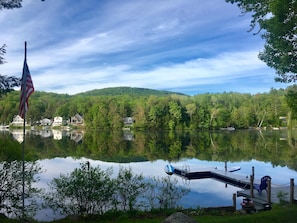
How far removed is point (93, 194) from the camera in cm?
1060

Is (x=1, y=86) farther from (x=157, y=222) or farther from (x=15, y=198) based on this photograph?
(x=157, y=222)

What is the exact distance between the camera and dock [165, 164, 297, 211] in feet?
49.1

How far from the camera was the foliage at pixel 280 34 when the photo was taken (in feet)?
34.4

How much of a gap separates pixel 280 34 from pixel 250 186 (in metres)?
9.25

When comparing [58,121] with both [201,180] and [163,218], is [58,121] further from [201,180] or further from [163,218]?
[163,218]

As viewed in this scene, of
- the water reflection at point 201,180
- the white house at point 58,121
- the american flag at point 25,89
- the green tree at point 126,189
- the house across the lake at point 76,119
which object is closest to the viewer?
the american flag at point 25,89

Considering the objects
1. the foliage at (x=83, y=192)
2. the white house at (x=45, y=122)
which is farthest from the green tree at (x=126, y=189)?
the white house at (x=45, y=122)

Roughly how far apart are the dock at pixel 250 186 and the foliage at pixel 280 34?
5.53m

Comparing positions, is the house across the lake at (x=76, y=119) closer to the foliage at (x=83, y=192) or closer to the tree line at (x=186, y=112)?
the tree line at (x=186, y=112)

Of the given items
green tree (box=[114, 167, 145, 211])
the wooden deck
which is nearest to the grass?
green tree (box=[114, 167, 145, 211])

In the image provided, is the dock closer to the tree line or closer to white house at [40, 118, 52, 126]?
the tree line

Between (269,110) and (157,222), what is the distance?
328 feet

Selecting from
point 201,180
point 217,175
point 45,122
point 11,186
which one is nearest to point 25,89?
point 11,186

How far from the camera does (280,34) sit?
36.3 ft
